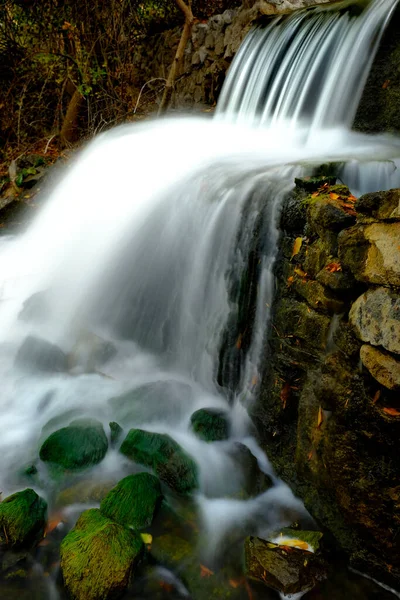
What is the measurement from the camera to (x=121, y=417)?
3.61 metres

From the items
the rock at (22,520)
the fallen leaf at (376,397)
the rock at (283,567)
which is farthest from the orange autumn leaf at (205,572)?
the fallen leaf at (376,397)

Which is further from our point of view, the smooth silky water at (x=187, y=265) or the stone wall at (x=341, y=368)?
the smooth silky water at (x=187, y=265)

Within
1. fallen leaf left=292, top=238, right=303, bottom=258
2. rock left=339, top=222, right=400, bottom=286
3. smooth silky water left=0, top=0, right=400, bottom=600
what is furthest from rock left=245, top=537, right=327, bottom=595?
fallen leaf left=292, top=238, right=303, bottom=258

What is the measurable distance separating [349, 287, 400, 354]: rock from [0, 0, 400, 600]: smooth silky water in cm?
111

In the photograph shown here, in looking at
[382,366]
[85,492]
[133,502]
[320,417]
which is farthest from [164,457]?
[382,366]

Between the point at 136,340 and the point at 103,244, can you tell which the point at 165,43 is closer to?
the point at 103,244

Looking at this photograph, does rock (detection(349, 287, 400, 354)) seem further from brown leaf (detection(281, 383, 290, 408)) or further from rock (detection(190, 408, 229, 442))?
rock (detection(190, 408, 229, 442))

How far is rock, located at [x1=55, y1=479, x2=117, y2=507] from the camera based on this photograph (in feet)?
9.48

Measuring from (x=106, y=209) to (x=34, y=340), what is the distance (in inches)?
98.5

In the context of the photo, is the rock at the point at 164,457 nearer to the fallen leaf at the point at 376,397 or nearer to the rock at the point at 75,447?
the rock at the point at 75,447

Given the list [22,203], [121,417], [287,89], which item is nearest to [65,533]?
[121,417]

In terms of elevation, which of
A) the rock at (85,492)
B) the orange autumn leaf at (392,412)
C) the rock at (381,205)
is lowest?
the rock at (85,492)

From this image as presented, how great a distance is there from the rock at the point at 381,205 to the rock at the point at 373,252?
5 cm

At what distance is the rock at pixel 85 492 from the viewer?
2.89 m
